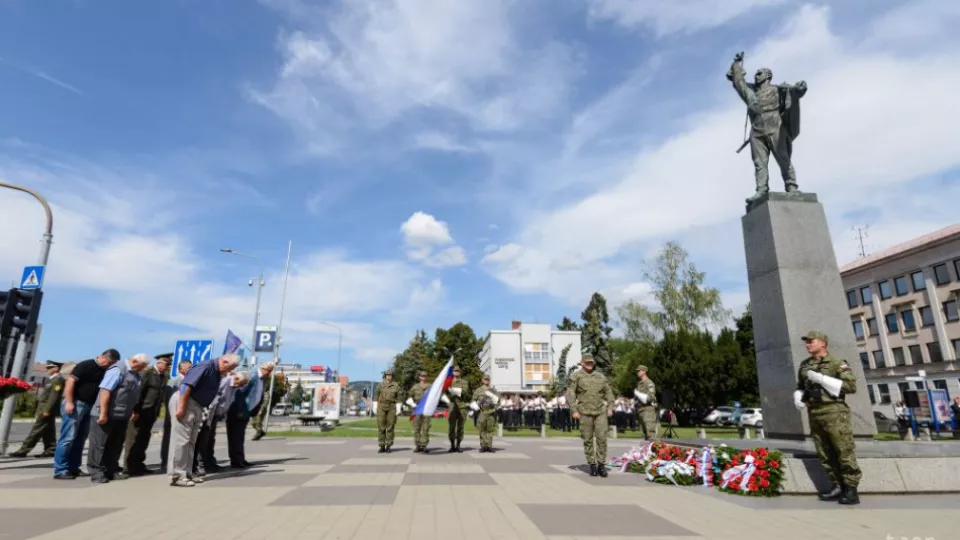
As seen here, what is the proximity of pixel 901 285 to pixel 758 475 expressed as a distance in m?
54.4

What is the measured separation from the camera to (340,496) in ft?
22.3

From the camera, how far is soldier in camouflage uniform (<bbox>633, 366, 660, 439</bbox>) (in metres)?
13.5

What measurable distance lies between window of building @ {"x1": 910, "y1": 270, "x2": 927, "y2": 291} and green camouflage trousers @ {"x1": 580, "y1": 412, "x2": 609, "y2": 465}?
51.8 m

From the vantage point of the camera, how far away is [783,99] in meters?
10.2

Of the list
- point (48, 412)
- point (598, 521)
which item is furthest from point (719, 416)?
point (48, 412)

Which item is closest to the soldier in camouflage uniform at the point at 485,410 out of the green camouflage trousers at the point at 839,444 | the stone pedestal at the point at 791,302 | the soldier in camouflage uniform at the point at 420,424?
the soldier in camouflage uniform at the point at 420,424

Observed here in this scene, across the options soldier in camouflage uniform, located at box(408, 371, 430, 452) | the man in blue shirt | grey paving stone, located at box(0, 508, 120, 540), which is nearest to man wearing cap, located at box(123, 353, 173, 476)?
the man in blue shirt

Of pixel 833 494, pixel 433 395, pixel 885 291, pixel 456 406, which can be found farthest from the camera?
pixel 885 291

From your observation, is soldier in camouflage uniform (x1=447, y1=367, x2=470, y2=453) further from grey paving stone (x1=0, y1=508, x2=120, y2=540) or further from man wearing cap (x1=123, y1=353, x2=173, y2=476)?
grey paving stone (x1=0, y1=508, x2=120, y2=540)

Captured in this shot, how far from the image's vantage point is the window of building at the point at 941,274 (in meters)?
43.7

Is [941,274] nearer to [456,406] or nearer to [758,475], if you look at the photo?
[456,406]

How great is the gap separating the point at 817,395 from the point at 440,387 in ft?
28.2

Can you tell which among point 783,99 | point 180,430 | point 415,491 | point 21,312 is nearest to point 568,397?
point 415,491

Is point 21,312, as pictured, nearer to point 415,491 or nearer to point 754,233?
point 415,491
